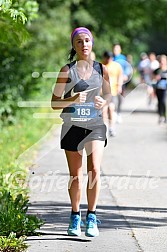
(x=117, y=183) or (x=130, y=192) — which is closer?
(x=130, y=192)

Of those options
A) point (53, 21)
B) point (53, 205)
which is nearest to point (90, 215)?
point (53, 205)

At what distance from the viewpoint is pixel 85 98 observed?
279 inches

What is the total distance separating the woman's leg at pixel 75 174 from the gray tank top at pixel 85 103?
1.01ft

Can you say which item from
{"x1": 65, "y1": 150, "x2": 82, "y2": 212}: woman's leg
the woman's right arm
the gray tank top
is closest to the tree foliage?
the woman's right arm

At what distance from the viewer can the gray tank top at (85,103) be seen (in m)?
7.09

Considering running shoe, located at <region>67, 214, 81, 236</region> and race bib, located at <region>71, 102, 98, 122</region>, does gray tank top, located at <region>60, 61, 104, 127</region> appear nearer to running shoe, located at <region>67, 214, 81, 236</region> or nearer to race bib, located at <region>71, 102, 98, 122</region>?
race bib, located at <region>71, 102, 98, 122</region>

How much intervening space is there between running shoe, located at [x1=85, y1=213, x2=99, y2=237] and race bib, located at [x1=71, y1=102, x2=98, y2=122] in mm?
929

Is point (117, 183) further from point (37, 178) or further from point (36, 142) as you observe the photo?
point (36, 142)

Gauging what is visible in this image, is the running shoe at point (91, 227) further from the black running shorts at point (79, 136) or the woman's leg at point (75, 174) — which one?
the black running shorts at point (79, 136)

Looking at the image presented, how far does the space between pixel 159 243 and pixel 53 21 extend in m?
29.5

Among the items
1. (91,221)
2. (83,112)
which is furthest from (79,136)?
(91,221)

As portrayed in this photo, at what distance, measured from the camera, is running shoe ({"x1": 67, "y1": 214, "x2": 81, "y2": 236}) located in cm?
712

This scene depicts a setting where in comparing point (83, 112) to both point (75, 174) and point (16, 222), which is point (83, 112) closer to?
point (75, 174)

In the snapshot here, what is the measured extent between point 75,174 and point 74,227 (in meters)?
0.50
